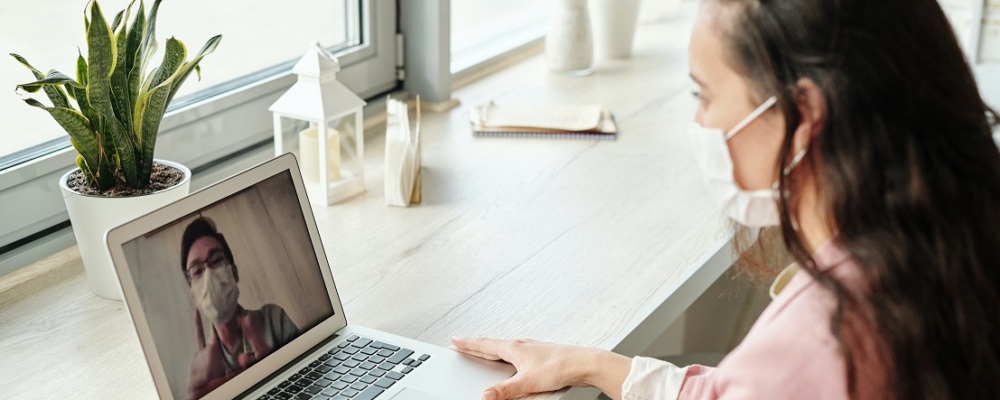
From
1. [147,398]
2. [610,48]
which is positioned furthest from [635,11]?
[147,398]

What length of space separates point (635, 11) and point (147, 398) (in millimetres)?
1664

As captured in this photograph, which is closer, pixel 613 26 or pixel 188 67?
pixel 188 67

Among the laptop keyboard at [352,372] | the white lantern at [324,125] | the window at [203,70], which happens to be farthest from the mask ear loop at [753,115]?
the window at [203,70]

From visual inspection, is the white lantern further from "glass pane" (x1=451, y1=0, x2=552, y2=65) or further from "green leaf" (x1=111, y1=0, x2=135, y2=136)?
"glass pane" (x1=451, y1=0, x2=552, y2=65)

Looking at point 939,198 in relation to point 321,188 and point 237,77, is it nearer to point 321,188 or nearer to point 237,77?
point 321,188

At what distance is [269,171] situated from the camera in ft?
3.72

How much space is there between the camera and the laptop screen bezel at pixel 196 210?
3.19 feet

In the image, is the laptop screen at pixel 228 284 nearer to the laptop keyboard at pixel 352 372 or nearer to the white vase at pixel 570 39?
the laptop keyboard at pixel 352 372

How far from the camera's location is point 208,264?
1.05 metres

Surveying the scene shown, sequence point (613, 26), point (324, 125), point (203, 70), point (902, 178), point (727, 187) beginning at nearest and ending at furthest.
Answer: point (902, 178)
point (727, 187)
point (324, 125)
point (203, 70)
point (613, 26)

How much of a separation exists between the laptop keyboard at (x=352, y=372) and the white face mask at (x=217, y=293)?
0.09 meters

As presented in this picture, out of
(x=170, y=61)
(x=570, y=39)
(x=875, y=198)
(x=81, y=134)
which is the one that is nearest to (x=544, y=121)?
(x=570, y=39)

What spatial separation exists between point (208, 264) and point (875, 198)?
62cm

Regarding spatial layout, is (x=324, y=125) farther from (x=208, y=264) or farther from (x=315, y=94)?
(x=208, y=264)
